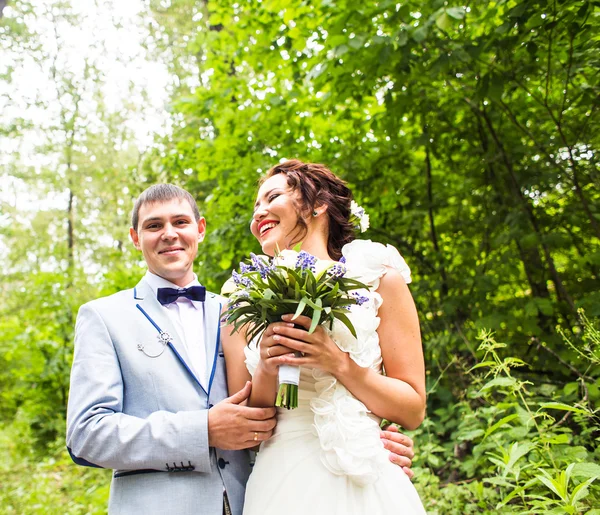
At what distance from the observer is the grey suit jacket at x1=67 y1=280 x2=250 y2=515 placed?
1.76m

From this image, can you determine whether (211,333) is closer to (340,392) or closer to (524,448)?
(340,392)

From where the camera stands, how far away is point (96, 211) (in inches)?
628

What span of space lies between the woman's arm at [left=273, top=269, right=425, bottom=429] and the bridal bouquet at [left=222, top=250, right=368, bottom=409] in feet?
0.18

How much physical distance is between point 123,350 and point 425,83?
3.08 meters

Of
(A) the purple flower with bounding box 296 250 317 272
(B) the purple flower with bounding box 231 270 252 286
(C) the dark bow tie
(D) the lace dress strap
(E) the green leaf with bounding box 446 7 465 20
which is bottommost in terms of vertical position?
(B) the purple flower with bounding box 231 270 252 286

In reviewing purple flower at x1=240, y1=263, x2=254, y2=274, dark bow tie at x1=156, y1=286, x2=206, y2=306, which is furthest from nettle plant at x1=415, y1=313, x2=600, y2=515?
dark bow tie at x1=156, y1=286, x2=206, y2=306

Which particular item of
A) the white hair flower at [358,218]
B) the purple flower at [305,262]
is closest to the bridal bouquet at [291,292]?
the purple flower at [305,262]

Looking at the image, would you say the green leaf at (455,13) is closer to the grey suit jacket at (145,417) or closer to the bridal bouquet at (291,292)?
the bridal bouquet at (291,292)

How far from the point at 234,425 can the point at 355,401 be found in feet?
1.44

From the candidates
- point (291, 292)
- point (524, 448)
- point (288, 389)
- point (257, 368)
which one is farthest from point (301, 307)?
point (524, 448)

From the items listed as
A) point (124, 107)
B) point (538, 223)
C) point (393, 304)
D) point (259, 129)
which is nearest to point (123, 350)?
point (393, 304)

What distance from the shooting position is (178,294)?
7.25 feet

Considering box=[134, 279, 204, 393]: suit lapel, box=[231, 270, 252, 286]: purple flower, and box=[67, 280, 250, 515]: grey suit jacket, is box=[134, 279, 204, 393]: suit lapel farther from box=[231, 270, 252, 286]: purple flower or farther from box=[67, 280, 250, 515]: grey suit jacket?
box=[231, 270, 252, 286]: purple flower

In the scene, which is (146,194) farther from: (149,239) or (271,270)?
(271,270)
